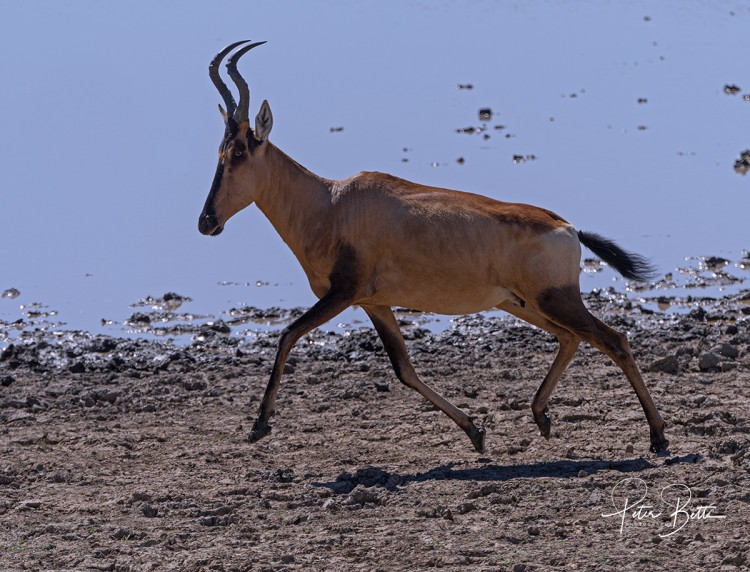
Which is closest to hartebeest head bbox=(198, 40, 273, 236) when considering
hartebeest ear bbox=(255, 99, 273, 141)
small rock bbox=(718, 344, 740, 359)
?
hartebeest ear bbox=(255, 99, 273, 141)

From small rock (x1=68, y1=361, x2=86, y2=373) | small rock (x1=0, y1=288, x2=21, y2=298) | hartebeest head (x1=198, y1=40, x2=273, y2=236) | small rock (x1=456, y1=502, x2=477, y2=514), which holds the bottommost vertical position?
small rock (x1=456, y1=502, x2=477, y2=514)

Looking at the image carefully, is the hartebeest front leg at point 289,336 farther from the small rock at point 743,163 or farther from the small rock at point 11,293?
the small rock at point 743,163

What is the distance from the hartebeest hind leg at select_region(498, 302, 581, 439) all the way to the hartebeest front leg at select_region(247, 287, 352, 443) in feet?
4.34

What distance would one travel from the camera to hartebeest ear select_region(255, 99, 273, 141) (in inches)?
412

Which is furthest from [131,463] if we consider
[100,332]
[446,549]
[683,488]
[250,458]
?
[100,332]

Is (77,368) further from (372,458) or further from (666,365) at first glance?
(666,365)

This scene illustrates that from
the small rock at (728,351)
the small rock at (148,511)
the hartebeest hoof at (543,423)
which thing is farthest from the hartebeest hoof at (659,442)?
the small rock at (148,511)

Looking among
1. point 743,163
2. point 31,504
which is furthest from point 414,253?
point 743,163

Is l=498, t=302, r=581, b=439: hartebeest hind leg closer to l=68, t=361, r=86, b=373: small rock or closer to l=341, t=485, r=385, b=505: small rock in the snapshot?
l=341, t=485, r=385, b=505: small rock

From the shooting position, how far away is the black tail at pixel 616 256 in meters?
10.3

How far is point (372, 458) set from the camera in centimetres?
984

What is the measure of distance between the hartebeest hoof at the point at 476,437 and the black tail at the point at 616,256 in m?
1.54

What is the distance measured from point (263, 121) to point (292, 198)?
58 cm

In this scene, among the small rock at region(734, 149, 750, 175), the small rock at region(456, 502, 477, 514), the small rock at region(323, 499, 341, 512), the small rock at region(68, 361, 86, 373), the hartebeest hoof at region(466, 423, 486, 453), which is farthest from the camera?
the small rock at region(734, 149, 750, 175)
